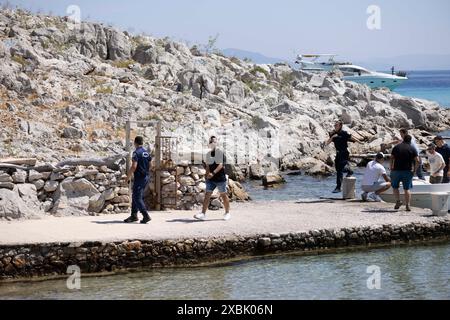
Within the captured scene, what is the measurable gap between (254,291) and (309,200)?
7391 millimetres

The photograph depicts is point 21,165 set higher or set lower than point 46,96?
lower

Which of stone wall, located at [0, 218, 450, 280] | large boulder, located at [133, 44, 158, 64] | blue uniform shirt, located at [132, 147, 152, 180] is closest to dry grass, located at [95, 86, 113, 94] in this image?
large boulder, located at [133, 44, 158, 64]

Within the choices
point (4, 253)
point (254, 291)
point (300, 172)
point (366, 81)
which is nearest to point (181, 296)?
point (254, 291)

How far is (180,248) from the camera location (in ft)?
54.0

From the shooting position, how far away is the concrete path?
16.2 meters

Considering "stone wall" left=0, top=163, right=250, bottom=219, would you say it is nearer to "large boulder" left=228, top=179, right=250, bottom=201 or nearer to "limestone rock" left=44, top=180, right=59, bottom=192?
"limestone rock" left=44, top=180, right=59, bottom=192

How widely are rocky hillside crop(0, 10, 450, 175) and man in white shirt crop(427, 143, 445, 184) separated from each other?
1172 centimetres

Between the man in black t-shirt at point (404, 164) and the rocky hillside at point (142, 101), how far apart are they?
12.6 meters

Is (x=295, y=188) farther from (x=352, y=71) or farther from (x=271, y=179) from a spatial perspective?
(x=352, y=71)

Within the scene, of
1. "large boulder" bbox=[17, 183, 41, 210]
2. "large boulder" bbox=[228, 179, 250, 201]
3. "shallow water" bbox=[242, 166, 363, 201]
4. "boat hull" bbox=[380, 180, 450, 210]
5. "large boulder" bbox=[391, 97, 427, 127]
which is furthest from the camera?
"large boulder" bbox=[391, 97, 427, 127]

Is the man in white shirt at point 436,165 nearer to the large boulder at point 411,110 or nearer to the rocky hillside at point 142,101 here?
the rocky hillside at point 142,101

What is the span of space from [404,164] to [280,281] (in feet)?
18.0
